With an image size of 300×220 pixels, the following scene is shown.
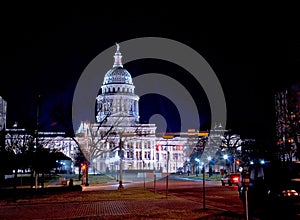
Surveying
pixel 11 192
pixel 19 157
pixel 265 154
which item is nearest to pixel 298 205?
pixel 11 192

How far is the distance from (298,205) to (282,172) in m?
1.58

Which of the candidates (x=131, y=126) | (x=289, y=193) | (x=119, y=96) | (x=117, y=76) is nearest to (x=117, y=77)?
(x=117, y=76)

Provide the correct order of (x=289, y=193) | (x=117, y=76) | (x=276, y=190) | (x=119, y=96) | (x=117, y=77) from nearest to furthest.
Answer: (x=289, y=193) < (x=276, y=190) < (x=119, y=96) < (x=117, y=77) < (x=117, y=76)

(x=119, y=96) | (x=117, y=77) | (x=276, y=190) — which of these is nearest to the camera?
(x=276, y=190)

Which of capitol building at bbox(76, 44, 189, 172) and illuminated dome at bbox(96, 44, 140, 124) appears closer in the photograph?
capitol building at bbox(76, 44, 189, 172)

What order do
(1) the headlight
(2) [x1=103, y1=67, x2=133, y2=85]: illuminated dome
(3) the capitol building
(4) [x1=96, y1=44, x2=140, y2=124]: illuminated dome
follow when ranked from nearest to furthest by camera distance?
(1) the headlight → (3) the capitol building → (4) [x1=96, y1=44, x2=140, y2=124]: illuminated dome → (2) [x1=103, y1=67, x2=133, y2=85]: illuminated dome

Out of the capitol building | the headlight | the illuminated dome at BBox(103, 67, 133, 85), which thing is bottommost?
the headlight

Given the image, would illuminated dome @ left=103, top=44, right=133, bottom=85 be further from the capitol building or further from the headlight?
the headlight

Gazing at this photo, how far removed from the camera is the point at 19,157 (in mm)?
39750

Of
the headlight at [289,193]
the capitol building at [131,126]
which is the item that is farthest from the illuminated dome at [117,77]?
the headlight at [289,193]

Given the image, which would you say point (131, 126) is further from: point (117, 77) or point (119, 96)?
point (117, 77)

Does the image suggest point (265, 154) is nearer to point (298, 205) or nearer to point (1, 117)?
point (298, 205)

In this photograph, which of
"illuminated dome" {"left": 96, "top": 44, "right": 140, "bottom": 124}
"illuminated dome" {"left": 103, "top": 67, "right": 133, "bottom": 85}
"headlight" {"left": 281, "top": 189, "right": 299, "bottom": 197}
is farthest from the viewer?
"illuminated dome" {"left": 103, "top": 67, "right": 133, "bottom": 85}

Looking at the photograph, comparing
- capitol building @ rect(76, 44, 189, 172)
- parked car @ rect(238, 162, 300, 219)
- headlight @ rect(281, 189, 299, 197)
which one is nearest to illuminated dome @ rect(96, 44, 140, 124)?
capitol building @ rect(76, 44, 189, 172)
